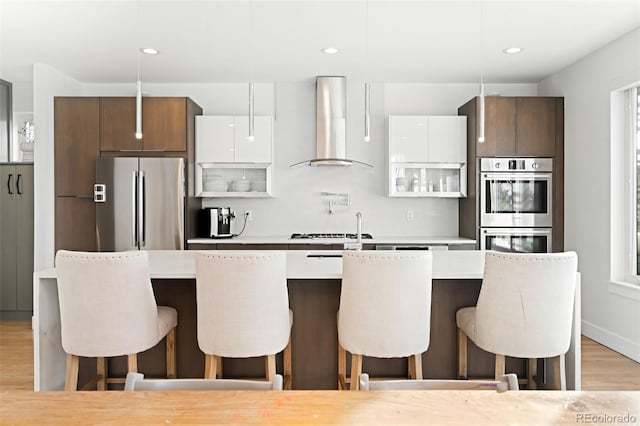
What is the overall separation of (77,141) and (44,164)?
422 millimetres

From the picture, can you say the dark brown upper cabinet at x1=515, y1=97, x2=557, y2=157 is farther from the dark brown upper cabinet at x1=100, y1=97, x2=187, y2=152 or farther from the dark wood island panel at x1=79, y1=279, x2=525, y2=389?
the dark brown upper cabinet at x1=100, y1=97, x2=187, y2=152

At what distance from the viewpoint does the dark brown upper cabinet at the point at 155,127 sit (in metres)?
4.75

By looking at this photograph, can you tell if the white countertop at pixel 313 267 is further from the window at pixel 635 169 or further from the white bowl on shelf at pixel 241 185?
the white bowl on shelf at pixel 241 185

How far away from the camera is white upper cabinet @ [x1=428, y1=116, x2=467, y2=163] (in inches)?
198

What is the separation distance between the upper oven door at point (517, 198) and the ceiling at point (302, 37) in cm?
109

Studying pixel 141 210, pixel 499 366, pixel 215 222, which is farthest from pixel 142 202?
pixel 499 366

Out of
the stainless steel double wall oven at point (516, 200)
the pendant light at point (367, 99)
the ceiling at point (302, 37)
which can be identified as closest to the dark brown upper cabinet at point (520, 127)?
the stainless steel double wall oven at point (516, 200)

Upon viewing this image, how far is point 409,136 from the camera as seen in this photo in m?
5.04

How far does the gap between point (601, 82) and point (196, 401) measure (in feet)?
14.5

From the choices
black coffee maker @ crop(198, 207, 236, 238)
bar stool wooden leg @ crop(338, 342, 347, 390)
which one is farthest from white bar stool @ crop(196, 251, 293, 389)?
black coffee maker @ crop(198, 207, 236, 238)

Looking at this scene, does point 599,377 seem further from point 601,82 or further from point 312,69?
point 312,69

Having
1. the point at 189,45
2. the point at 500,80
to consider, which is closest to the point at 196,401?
the point at 189,45

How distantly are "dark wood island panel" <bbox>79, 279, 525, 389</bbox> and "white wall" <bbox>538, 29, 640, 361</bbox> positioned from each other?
5.50ft

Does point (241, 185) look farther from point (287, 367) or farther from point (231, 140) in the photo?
point (287, 367)
